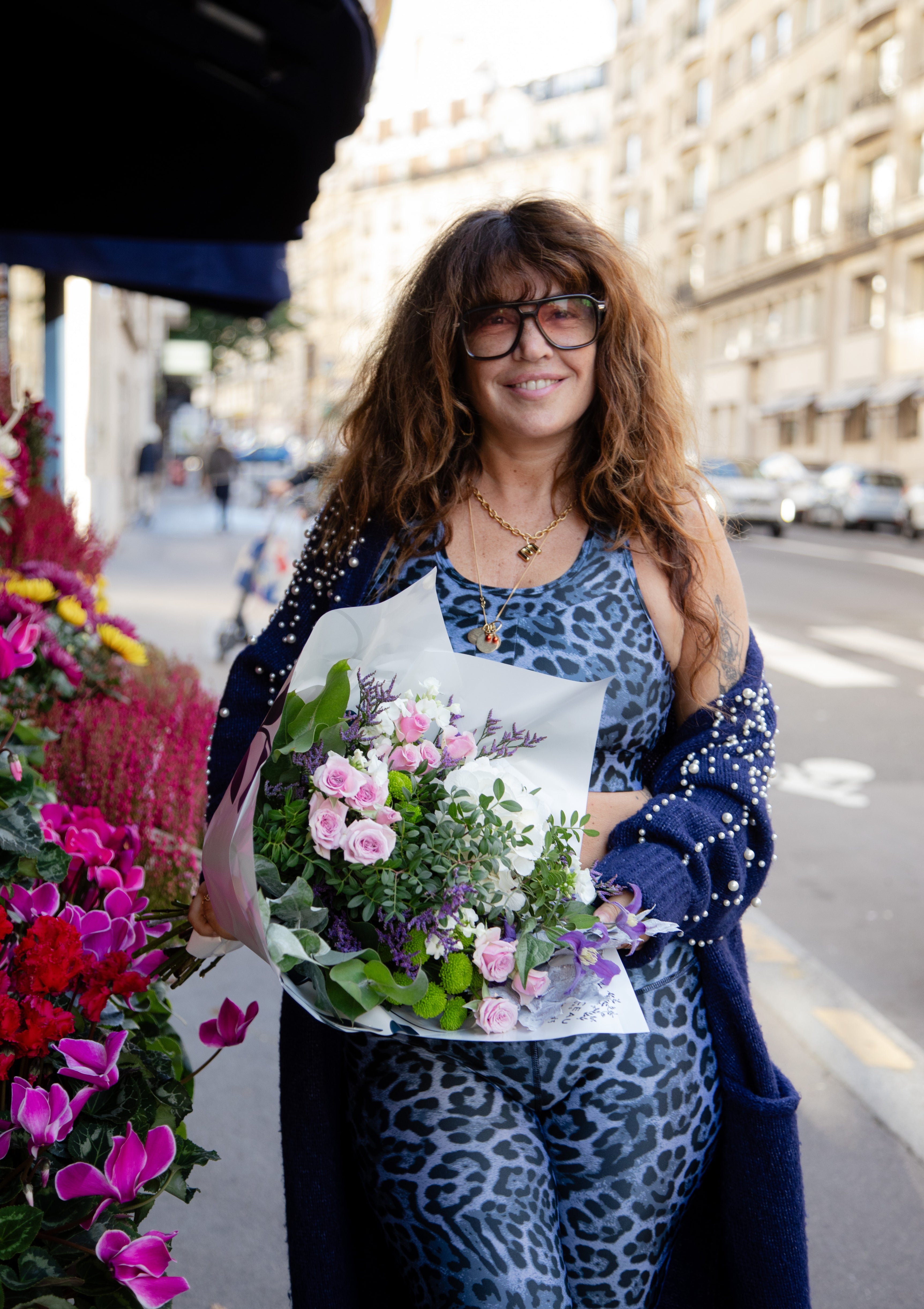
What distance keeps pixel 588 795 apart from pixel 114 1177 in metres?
0.80

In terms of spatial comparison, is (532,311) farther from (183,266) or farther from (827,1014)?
(183,266)

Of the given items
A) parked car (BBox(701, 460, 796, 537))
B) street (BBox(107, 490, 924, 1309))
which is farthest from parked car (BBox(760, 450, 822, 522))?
street (BBox(107, 490, 924, 1309))

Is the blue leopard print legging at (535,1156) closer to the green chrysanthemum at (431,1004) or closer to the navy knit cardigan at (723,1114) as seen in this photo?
the navy knit cardigan at (723,1114)

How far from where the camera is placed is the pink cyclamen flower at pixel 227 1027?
1.81m

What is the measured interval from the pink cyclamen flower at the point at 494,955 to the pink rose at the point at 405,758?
0.71 ft

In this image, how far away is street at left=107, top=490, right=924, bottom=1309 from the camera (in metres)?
2.81

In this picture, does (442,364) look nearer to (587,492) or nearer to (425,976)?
(587,492)

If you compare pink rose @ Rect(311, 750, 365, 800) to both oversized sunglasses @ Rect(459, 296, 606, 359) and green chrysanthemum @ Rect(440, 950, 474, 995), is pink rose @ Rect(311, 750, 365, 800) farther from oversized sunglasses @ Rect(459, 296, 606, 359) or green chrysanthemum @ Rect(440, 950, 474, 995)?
oversized sunglasses @ Rect(459, 296, 606, 359)

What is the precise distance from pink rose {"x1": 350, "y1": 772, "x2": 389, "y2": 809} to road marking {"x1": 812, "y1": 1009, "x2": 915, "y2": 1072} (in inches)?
108

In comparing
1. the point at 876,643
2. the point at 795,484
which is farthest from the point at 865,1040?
the point at 795,484

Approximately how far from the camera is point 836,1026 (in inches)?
154

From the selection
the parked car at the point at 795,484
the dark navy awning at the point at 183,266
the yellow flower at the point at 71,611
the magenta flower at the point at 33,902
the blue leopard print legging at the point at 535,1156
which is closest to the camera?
the blue leopard print legging at the point at 535,1156

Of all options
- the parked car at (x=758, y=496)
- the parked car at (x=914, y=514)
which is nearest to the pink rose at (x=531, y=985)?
the parked car at (x=758, y=496)

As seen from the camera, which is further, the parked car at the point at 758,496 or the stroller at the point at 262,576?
the parked car at the point at 758,496
